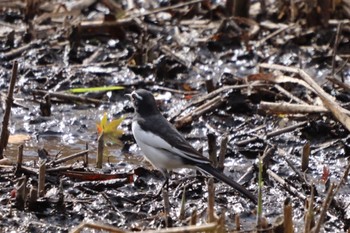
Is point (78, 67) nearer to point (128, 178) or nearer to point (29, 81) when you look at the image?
point (29, 81)

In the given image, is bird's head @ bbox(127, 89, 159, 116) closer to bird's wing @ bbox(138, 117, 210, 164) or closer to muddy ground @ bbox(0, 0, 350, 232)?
bird's wing @ bbox(138, 117, 210, 164)

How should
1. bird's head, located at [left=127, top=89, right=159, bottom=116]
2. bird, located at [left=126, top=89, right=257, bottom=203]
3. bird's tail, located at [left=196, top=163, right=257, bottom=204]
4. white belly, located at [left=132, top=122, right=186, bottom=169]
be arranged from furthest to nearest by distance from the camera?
bird's head, located at [left=127, top=89, right=159, bottom=116] < white belly, located at [left=132, top=122, right=186, bottom=169] < bird, located at [left=126, top=89, right=257, bottom=203] < bird's tail, located at [left=196, top=163, right=257, bottom=204]

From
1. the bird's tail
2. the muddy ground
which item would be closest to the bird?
the bird's tail

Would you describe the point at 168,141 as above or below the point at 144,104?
below

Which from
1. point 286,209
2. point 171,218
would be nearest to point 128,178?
point 171,218

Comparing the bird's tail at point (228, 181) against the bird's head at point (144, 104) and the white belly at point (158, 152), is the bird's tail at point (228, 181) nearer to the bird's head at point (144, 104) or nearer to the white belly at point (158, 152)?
Result: the white belly at point (158, 152)

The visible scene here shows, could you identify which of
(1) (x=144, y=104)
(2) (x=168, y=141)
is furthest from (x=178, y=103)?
(2) (x=168, y=141)

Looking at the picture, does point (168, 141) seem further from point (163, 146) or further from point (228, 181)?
point (228, 181)

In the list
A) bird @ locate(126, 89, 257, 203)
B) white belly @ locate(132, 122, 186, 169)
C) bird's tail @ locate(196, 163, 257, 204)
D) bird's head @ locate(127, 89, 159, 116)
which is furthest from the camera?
bird's head @ locate(127, 89, 159, 116)

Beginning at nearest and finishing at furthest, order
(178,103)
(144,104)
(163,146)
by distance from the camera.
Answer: (163,146) → (144,104) → (178,103)
